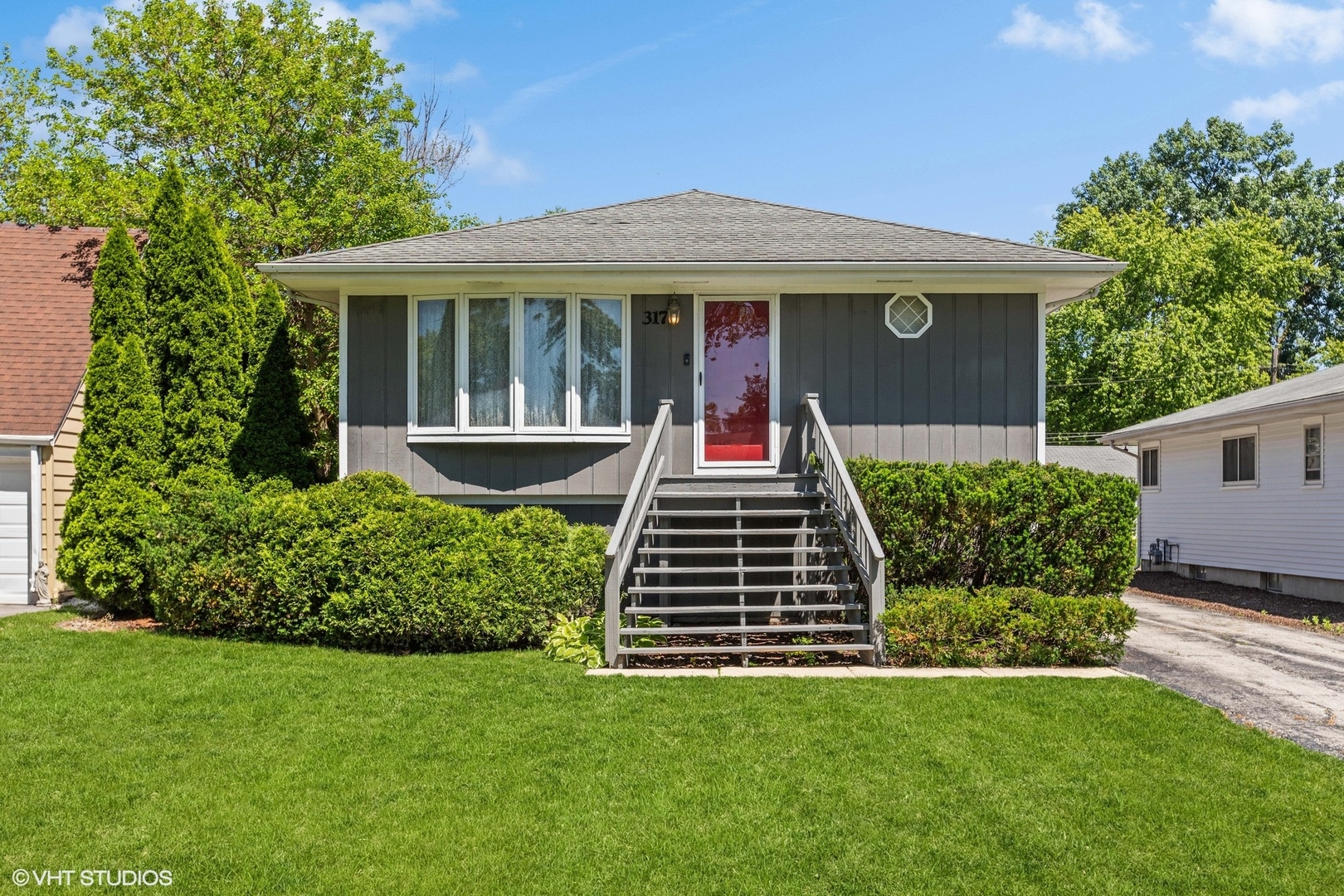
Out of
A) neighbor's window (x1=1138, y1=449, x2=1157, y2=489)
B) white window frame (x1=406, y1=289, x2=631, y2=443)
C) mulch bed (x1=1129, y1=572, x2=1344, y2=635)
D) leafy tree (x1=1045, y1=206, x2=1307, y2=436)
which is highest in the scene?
leafy tree (x1=1045, y1=206, x2=1307, y2=436)

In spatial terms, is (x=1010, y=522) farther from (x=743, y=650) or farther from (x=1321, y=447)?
(x=1321, y=447)

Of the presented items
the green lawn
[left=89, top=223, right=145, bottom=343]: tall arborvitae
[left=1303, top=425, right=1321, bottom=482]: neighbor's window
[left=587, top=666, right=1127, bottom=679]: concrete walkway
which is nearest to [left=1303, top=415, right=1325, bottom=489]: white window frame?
[left=1303, top=425, right=1321, bottom=482]: neighbor's window

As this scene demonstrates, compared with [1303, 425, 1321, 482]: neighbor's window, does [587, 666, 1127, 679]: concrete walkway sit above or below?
below

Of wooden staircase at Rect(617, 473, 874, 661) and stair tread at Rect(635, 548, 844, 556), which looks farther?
stair tread at Rect(635, 548, 844, 556)

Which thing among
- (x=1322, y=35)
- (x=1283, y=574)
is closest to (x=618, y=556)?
(x=1283, y=574)

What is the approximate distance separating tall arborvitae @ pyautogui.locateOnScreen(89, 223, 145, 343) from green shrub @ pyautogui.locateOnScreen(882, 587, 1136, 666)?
26.3 ft

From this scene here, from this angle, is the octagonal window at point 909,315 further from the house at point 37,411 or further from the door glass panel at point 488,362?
the house at point 37,411

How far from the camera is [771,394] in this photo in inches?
372

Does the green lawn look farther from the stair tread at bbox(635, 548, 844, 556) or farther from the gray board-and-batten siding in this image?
the gray board-and-batten siding

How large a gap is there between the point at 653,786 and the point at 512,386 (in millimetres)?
5491

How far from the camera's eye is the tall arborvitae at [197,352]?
9.45 metres

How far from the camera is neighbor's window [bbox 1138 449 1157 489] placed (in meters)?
19.1

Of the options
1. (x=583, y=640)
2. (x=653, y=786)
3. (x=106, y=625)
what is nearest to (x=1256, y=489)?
(x=583, y=640)

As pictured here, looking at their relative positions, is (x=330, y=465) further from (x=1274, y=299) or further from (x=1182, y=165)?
(x=1182, y=165)
